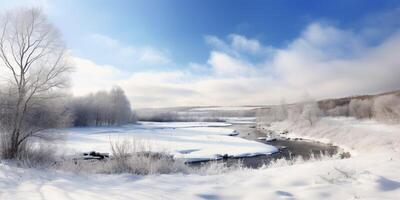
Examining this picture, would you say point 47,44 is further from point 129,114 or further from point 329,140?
point 129,114

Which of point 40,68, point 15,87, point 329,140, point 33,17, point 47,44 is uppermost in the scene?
point 33,17

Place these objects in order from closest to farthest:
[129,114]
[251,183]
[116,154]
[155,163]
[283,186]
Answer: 1. [283,186]
2. [251,183]
3. [155,163]
4. [116,154]
5. [129,114]

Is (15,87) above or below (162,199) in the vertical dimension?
above

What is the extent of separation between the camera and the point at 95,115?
7256 cm

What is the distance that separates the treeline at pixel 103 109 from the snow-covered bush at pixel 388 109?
59277 millimetres

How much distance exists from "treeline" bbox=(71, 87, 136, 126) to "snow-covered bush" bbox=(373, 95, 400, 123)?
59277 millimetres

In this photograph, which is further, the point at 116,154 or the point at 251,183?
the point at 116,154

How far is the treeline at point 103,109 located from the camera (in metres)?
70.4

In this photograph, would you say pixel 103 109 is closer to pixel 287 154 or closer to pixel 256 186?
pixel 287 154

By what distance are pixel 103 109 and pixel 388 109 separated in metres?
61.1

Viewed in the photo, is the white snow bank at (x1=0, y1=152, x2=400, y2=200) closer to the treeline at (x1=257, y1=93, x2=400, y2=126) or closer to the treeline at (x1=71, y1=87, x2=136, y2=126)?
the treeline at (x1=257, y1=93, x2=400, y2=126)

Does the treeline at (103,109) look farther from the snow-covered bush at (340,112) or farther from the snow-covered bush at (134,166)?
the snow-covered bush at (134,166)

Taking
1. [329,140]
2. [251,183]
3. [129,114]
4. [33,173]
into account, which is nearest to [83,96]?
[129,114]

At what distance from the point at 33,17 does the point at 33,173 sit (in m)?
8.98
